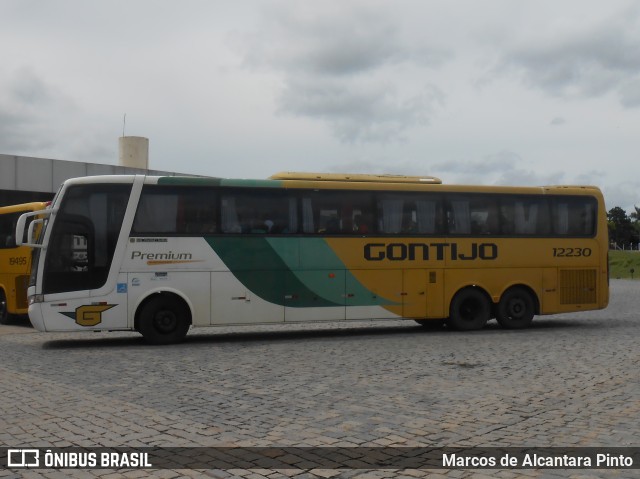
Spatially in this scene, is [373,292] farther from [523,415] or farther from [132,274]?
[523,415]

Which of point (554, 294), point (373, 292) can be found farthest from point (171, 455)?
point (554, 294)

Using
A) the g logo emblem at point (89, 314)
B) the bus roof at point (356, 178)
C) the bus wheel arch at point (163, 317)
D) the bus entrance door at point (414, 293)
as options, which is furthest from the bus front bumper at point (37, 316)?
the bus entrance door at point (414, 293)

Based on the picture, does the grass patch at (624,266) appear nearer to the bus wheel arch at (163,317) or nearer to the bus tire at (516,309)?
the bus tire at (516,309)

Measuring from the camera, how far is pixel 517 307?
17.4m

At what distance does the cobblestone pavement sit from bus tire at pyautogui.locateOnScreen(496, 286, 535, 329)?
2157 mm

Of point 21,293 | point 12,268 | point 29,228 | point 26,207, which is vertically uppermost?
point 26,207

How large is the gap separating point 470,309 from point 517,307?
122cm

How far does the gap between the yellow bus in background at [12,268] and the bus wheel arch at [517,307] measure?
11881 millimetres

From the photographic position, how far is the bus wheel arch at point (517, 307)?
17.2m

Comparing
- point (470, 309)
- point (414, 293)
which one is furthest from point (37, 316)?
point (470, 309)

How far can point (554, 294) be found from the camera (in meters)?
17.6

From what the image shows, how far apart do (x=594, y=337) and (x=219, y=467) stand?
1138 centimetres

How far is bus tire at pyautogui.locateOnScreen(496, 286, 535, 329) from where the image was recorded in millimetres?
17203

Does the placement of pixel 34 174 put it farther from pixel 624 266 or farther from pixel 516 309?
pixel 624 266
